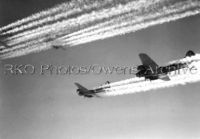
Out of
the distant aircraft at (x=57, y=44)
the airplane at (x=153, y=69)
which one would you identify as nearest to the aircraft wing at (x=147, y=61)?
the airplane at (x=153, y=69)

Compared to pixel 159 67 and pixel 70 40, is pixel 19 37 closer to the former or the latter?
pixel 70 40

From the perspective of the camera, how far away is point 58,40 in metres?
13.7

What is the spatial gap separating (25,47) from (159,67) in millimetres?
5487

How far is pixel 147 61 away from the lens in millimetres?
14539

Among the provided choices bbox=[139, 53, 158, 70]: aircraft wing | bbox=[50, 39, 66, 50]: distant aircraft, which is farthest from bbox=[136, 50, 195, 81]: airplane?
bbox=[50, 39, 66, 50]: distant aircraft

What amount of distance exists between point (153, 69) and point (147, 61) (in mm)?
516

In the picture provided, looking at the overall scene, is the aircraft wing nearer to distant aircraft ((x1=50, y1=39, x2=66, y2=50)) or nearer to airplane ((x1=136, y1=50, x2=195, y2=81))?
airplane ((x1=136, y1=50, x2=195, y2=81))

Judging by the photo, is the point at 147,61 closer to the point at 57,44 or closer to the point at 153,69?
the point at 153,69

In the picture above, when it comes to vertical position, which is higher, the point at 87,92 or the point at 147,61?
the point at 147,61

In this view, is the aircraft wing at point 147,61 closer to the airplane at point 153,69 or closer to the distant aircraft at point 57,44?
the airplane at point 153,69

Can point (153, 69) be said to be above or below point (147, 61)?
below

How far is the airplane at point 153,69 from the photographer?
561 inches

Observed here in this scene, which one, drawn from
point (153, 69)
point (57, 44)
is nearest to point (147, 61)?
point (153, 69)

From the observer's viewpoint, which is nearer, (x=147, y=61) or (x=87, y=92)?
(x=147, y=61)
